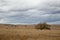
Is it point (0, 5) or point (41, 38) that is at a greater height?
point (0, 5)

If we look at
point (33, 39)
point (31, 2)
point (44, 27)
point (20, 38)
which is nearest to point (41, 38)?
point (33, 39)

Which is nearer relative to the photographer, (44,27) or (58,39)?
(58,39)

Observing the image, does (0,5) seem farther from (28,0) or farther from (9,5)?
(28,0)

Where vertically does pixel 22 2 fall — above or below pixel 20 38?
above

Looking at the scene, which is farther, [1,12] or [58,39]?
[1,12]

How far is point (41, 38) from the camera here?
1195 centimetres

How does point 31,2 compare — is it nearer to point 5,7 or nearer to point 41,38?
point 5,7

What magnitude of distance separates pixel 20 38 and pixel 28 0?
13.2 feet

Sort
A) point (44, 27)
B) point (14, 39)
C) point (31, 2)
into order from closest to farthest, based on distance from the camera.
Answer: point (14, 39) < point (31, 2) < point (44, 27)

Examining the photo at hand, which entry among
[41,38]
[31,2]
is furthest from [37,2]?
[41,38]

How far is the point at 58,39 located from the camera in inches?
456

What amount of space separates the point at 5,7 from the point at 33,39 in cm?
474

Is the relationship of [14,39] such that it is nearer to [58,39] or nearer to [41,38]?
[41,38]

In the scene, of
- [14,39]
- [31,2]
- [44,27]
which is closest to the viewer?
[14,39]
